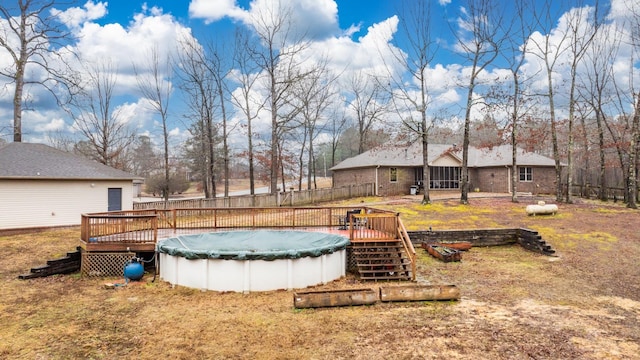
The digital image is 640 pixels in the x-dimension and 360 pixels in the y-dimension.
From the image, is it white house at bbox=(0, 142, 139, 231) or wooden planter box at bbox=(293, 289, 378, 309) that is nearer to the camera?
wooden planter box at bbox=(293, 289, 378, 309)

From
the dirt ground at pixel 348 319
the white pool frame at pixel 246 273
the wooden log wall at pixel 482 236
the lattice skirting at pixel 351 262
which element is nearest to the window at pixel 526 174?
the wooden log wall at pixel 482 236

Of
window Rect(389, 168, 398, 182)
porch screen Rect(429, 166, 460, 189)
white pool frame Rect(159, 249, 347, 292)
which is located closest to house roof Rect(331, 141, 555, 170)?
window Rect(389, 168, 398, 182)

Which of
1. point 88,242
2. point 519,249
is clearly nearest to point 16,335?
point 88,242

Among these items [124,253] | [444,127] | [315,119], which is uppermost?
[315,119]

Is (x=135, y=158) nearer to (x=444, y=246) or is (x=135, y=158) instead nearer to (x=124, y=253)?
(x=124, y=253)

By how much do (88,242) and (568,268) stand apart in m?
15.4

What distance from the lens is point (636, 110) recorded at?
2292 centimetres

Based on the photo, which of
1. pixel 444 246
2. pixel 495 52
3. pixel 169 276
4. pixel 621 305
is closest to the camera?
pixel 621 305

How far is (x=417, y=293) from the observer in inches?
348

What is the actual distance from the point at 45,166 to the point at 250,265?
14859 mm

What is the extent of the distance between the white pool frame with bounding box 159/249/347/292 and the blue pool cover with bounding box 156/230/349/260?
17cm

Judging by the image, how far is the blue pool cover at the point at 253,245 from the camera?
9.85 meters

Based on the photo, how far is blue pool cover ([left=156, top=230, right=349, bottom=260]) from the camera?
32.3 ft

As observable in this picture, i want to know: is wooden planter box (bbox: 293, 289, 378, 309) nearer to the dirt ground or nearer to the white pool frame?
the dirt ground
